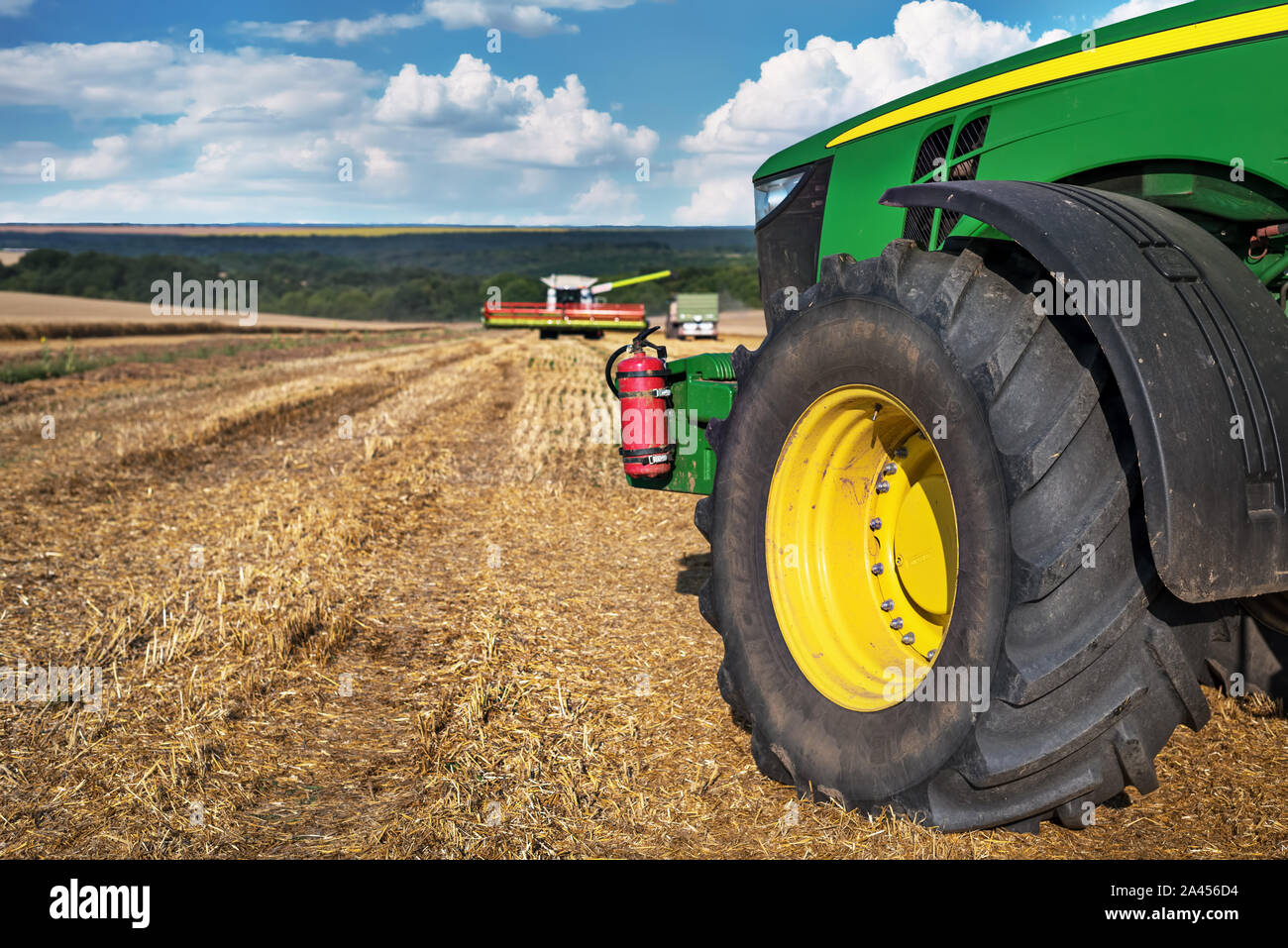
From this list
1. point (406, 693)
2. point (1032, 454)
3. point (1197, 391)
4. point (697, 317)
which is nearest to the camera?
point (1197, 391)

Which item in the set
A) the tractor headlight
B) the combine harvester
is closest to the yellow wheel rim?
the tractor headlight

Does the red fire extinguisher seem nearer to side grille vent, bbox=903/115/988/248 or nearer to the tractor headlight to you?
the tractor headlight

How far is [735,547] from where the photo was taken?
311 centimetres

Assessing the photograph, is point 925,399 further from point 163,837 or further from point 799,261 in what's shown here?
point 163,837

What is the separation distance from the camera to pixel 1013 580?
2127 mm

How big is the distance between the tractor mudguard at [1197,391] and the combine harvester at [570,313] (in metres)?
36.3

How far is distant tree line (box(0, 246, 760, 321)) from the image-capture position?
72.6 meters

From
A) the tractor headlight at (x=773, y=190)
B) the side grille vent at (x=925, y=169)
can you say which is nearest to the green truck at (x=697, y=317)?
the tractor headlight at (x=773, y=190)

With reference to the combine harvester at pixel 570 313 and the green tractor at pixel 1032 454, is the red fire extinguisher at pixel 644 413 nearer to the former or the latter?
the green tractor at pixel 1032 454

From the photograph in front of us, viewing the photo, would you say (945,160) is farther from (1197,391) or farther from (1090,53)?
(1197,391)

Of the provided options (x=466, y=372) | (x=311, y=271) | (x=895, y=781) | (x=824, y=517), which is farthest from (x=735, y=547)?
(x=311, y=271)

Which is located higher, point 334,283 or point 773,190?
point 334,283

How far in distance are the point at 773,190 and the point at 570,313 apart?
3465cm

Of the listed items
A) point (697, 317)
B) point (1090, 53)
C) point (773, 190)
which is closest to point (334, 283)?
point (697, 317)
